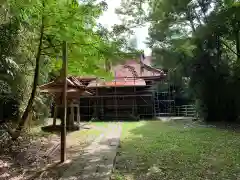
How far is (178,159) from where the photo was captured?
8.24 m

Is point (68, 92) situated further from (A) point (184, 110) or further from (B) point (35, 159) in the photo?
(A) point (184, 110)

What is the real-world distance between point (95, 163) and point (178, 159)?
215 centimetres

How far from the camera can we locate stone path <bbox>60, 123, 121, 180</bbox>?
6716mm

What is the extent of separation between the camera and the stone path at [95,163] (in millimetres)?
6716

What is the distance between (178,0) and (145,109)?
10.1 meters

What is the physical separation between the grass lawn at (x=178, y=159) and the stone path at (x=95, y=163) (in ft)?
0.79

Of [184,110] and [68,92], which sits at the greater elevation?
[68,92]

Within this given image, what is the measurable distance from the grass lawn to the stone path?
0.24m

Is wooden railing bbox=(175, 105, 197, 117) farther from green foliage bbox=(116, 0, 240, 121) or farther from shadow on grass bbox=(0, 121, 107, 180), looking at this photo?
shadow on grass bbox=(0, 121, 107, 180)

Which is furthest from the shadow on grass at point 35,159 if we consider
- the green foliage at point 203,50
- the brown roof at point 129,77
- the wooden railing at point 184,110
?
the wooden railing at point 184,110

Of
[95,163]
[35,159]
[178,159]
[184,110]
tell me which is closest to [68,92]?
[35,159]

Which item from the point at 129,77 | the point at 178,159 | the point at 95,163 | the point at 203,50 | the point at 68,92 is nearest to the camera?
the point at 95,163

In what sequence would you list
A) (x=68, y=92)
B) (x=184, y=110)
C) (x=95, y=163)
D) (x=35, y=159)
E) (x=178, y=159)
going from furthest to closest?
1. (x=184, y=110)
2. (x=68, y=92)
3. (x=35, y=159)
4. (x=178, y=159)
5. (x=95, y=163)

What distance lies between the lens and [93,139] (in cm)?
1250
